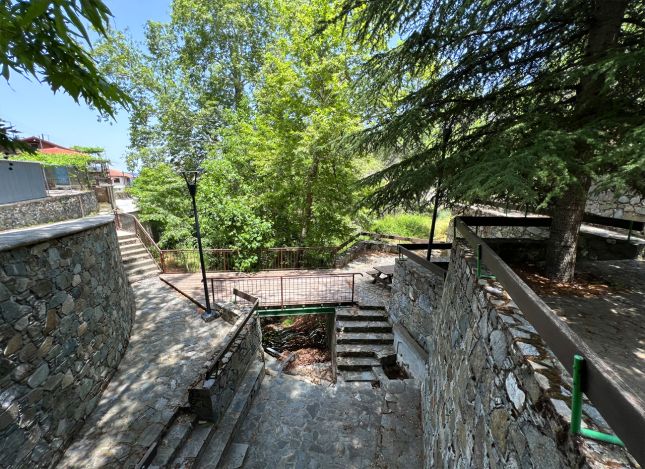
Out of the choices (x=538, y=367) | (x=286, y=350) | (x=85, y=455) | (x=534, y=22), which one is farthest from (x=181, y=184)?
(x=538, y=367)

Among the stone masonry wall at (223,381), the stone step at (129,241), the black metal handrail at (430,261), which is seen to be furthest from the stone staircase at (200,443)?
the stone step at (129,241)

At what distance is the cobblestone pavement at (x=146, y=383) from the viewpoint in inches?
150

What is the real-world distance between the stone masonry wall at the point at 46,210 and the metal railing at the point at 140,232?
2.51 m

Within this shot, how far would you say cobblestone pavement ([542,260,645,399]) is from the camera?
2404mm

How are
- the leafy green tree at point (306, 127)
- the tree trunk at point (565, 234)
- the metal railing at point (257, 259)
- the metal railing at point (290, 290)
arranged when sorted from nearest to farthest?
the tree trunk at point (565, 234), the metal railing at point (290, 290), the leafy green tree at point (306, 127), the metal railing at point (257, 259)

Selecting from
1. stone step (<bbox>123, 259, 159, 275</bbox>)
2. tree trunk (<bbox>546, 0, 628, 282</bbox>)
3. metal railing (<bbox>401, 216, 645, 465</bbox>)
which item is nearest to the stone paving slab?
tree trunk (<bbox>546, 0, 628, 282</bbox>)

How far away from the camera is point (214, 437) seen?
4.23m

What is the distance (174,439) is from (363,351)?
4.01m

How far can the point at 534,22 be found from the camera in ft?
11.4

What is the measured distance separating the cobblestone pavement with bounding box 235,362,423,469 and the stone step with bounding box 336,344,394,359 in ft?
2.37

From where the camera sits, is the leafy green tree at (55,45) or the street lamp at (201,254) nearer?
the leafy green tree at (55,45)

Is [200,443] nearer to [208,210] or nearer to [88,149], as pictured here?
[208,210]

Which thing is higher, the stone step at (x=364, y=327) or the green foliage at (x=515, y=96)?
the green foliage at (x=515, y=96)

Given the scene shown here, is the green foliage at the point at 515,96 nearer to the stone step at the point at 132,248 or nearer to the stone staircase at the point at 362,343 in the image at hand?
the stone staircase at the point at 362,343
